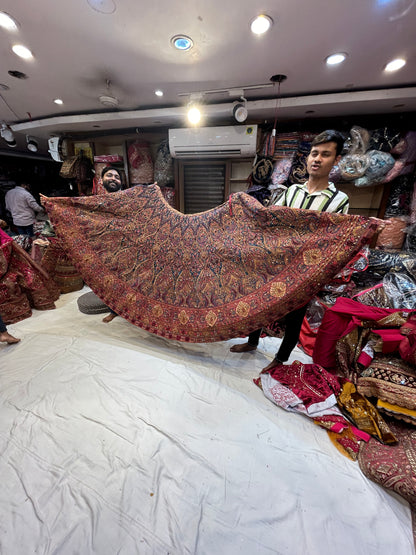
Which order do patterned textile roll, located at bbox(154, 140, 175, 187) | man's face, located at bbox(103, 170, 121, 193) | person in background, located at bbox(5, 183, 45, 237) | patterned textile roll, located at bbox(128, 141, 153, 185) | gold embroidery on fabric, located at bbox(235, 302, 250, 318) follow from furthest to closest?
person in background, located at bbox(5, 183, 45, 237), patterned textile roll, located at bbox(128, 141, 153, 185), patterned textile roll, located at bbox(154, 140, 175, 187), man's face, located at bbox(103, 170, 121, 193), gold embroidery on fabric, located at bbox(235, 302, 250, 318)

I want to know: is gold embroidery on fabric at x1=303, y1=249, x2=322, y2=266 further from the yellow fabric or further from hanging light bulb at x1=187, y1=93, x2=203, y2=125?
hanging light bulb at x1=187, y1=93, x2=203, y2=125

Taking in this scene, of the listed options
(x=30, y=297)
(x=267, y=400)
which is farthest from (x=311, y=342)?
(x=30, y=297)

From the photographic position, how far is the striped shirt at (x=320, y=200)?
3.90 ft

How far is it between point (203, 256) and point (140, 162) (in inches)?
107

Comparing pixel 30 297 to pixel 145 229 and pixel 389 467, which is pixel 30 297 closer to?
pixel 145 229

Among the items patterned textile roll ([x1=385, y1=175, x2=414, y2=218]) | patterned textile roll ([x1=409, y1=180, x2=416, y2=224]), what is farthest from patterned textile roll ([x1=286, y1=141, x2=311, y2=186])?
patterned textile roll ([x1=409, y1=180, x2=416, y2=224])

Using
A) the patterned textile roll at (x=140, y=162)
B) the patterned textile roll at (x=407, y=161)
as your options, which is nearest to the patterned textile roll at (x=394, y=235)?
the patterned textile roll at (x=407, y=161)

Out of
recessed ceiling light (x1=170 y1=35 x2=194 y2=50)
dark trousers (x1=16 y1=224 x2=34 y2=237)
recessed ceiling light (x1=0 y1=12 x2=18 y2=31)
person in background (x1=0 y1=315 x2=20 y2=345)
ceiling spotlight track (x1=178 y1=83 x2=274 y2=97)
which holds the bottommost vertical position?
person in background (x1=0 y1=315 x2=20 y2=345)

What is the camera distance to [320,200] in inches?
47.8

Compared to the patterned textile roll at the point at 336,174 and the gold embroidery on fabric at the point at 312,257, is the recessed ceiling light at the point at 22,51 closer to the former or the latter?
the gold embroidery on fabric at the point at 312,257

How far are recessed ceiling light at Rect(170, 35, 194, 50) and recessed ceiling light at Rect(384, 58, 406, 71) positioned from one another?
168cm

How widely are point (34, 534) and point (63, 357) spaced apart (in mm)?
1002

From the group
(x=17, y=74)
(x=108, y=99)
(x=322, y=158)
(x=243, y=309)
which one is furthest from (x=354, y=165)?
(x=17, y=74)

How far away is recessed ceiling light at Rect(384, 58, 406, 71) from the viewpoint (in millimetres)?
1713
